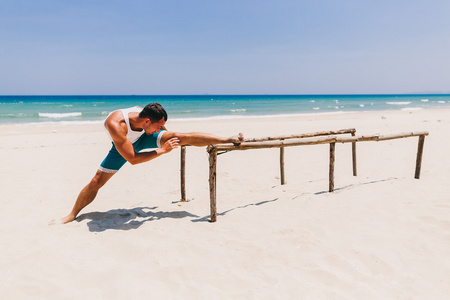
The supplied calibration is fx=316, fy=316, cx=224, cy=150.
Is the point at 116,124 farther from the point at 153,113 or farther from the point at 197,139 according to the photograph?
the point at 197,139

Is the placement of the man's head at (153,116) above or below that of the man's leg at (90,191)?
above

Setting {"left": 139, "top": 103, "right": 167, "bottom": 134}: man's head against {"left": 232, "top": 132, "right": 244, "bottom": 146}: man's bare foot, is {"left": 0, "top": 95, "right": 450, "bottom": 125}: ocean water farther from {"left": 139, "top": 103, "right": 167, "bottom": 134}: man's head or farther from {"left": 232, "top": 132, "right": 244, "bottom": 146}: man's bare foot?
{"left": 232, "top": 132, "right": 244, "bottom": 146}: man's bare foot

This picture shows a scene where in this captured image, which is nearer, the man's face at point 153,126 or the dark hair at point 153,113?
the dark hair at point 153,113

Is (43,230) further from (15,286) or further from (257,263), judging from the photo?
(257,263)

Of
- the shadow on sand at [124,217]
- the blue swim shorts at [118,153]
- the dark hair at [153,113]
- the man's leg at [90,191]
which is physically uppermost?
the dark hair at [153,113]

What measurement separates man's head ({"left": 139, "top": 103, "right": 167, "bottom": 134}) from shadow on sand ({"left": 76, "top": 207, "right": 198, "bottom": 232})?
3.84 feet

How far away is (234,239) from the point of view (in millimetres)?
3367

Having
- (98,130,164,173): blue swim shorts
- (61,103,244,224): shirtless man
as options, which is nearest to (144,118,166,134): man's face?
(61,103,244,224): shirtless man

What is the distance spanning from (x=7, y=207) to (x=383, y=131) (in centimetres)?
1271

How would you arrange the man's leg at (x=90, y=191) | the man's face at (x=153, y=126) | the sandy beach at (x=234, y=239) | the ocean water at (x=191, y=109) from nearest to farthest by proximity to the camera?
the sandy beach at (x=234, y=239) → the man's face at (x=153, y=126) → the man's leg at (x=90, y=191) → the ocean water at (x=191, y=109)

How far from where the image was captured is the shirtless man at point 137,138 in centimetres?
341

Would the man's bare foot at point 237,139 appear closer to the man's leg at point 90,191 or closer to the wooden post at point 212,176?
the wooden post at point 212,176

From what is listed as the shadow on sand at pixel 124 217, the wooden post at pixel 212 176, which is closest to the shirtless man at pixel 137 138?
the wooden post at pixel 212 176

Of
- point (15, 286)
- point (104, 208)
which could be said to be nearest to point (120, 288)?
point (15, 286)
